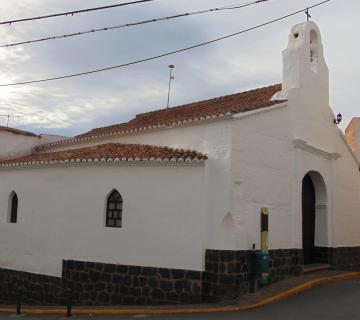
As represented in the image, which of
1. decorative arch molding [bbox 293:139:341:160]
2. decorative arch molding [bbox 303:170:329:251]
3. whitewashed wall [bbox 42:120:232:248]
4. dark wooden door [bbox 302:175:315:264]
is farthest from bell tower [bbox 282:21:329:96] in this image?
whitewashed wall [bbox 42:120:232:248]

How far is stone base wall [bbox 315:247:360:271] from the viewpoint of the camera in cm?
1441

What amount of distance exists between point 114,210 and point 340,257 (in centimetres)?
751

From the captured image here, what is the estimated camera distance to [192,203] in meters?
10.7

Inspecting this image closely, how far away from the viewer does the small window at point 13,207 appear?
14.5m

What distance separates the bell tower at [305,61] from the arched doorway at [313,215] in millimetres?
2739

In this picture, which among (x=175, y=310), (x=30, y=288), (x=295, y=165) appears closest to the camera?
(x=175, y=310)

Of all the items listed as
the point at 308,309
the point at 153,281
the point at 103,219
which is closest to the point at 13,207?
the point at 103,219

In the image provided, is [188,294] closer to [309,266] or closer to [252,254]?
[252,254]

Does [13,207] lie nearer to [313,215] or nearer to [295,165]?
[295,165]

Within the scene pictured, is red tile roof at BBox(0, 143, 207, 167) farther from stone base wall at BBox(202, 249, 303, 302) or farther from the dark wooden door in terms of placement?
the dark wooden door

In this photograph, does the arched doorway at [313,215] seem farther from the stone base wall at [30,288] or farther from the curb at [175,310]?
the stone base wall at [30,288]

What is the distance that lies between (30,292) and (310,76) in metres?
10.2

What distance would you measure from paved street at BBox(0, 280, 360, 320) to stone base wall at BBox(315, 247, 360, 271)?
305cm

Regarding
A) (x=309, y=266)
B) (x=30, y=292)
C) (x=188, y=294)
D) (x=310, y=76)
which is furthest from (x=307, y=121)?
(x=30, y=292)
